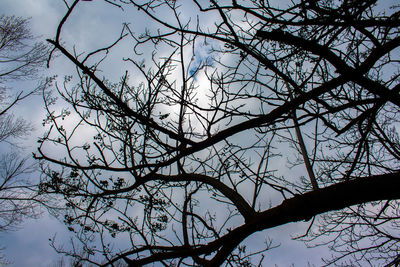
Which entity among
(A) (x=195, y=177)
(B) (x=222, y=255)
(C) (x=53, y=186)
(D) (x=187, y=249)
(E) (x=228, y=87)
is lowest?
(B) (x=222, y=255)

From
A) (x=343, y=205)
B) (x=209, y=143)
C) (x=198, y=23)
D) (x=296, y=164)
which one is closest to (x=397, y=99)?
(x=343, y=205)

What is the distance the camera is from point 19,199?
18.9 ft

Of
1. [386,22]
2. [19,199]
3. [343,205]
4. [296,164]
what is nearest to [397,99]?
[386,22]

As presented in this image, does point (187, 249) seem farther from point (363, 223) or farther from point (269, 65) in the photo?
point (363, 223)

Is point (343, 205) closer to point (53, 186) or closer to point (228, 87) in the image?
point (228, 87)

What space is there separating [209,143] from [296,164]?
11.6 ft

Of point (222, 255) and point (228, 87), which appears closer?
point (222, 255)

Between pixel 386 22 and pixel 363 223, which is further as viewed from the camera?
pixel 363 223

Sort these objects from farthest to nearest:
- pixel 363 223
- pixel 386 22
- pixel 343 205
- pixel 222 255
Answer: pixel 363 223 → pixel 386 22 → pixel 222 255 → pixel 343 205

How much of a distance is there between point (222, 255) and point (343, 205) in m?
0.95

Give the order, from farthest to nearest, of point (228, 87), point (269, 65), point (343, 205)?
point (228, 87)
point (269, 65)
point (343, 205)

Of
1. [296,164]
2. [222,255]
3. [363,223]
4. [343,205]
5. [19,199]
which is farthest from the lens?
[19,199]

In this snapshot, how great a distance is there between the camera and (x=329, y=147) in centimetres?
384

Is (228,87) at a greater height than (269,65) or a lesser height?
greater
